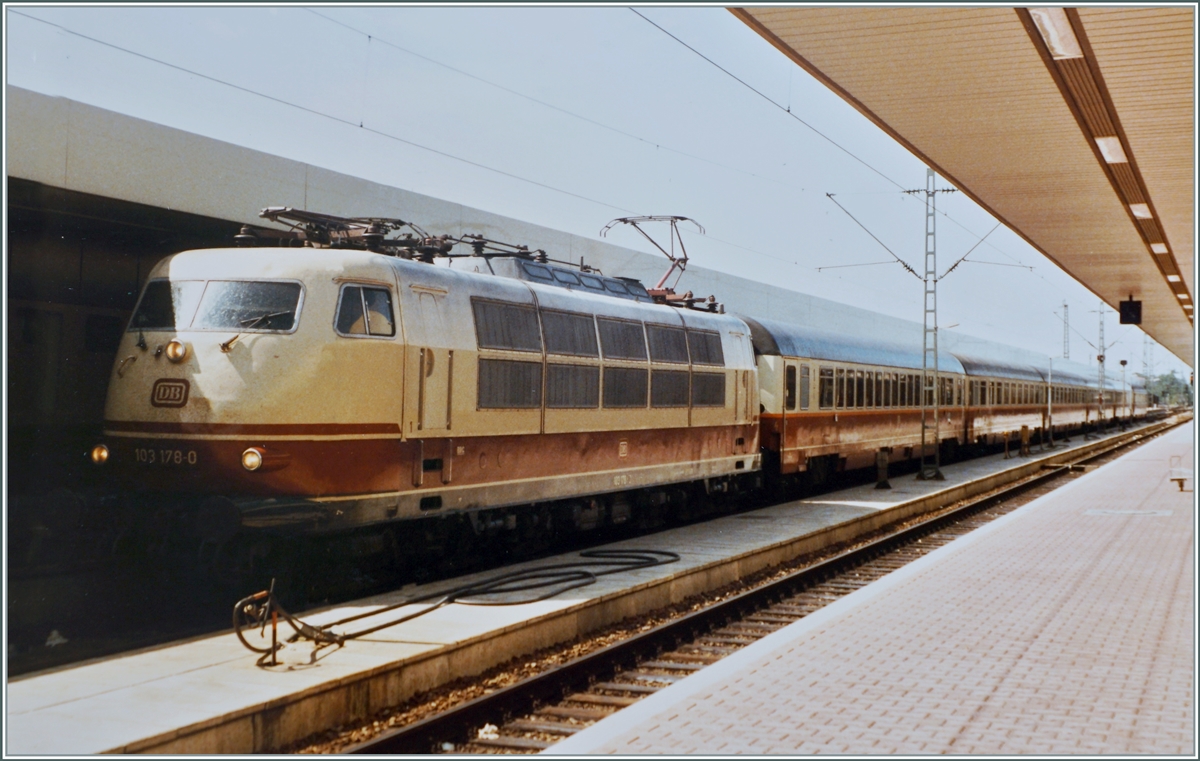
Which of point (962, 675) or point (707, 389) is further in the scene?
point (707, 389)

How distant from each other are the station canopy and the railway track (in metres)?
5.83

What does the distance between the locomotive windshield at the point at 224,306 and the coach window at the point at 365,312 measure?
0.45 meters

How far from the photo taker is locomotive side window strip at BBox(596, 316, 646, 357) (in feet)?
47.3

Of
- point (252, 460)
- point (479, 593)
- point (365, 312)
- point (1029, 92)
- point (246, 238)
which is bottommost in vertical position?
point (479, 593)

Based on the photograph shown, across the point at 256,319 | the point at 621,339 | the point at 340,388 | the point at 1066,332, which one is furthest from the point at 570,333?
the point at 1066,332

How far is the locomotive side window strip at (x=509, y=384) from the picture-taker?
11844mm

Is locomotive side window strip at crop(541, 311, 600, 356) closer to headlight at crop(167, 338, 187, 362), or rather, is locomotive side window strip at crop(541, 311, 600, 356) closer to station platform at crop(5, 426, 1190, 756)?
station platform at crop(5, 426, 1190, 756)

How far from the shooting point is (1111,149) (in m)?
15.3

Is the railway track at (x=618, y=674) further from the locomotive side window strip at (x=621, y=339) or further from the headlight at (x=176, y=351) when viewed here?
the headlight at (x=176, y=351)

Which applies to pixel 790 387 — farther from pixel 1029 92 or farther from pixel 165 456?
pixel 165 456

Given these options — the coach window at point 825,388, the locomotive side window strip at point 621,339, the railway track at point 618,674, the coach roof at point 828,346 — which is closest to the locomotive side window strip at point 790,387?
the coach roof at point 828,346

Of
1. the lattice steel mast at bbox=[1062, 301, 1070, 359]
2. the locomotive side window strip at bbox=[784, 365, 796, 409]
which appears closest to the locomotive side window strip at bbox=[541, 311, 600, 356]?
the locomotive side window strip at bbox=[784, 365, 796, 409]

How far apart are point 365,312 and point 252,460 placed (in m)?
1.80

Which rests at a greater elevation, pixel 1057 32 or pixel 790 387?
pixel 1057 32
